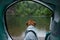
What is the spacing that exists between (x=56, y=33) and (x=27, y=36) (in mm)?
375

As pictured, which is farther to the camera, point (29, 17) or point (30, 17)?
point (30, 17)

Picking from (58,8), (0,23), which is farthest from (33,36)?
(58,8)

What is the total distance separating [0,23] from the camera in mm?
1232

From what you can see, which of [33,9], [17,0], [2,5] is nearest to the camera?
[2,5]

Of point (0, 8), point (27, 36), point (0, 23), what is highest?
point (0, 8)

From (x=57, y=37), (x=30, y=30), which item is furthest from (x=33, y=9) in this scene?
(x=57, y=37)

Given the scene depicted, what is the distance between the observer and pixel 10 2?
125 centimetres

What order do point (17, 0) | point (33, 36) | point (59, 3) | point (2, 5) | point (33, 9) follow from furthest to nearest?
point (33, 9) < point (33, 36) < point (17, 0) < point (2, 5) < point (59, 3)

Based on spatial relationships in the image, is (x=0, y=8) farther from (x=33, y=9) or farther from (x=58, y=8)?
(x=33, y=9)

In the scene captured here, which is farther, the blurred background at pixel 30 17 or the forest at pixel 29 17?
the forest at pixel 29 17

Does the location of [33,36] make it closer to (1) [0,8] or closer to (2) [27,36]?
(2) [27,36]

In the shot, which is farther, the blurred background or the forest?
the forest

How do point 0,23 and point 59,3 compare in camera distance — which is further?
point 0,23

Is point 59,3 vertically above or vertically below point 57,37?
above
